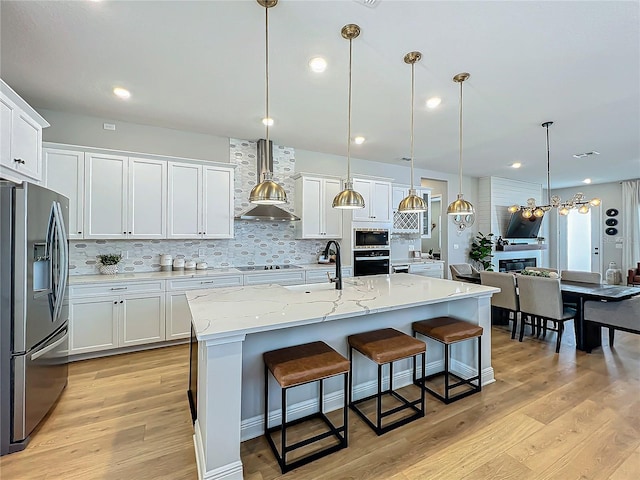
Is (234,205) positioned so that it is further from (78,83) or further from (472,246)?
(472,246)

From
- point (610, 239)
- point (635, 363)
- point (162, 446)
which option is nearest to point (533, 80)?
point (635, 363)

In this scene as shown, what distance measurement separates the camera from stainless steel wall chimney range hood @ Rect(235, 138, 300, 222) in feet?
14.1

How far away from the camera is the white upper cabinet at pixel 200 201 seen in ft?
12.8

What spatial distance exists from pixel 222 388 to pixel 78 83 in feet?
10.5

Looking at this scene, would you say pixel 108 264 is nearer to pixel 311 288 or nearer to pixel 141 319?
pixel 141 319

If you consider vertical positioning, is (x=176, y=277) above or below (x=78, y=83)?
below

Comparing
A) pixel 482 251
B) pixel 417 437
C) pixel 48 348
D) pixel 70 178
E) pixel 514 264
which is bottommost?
pixel 417 437

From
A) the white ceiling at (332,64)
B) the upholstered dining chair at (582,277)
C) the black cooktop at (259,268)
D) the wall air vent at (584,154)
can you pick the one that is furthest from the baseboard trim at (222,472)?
the wall air vent at (584,154)

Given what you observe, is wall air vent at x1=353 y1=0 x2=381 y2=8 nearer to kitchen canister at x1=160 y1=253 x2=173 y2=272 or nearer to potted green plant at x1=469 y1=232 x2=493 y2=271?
kitchen canister at x1=160 y1=253 x2=173 y2=272

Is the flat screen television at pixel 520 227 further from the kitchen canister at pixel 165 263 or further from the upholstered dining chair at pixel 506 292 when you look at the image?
the kitchen canister at pixel 165 263

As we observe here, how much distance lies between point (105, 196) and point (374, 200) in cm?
394

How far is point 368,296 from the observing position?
239 centimetres

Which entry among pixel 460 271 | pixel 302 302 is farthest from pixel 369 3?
pixel 460 271

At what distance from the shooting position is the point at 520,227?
299 inches
